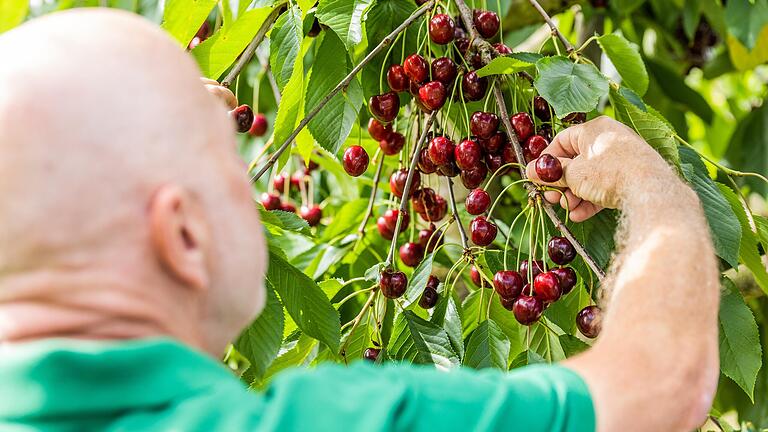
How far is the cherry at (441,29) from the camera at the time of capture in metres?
1.50

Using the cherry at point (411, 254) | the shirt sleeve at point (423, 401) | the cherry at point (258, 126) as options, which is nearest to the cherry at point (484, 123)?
Result: the cherry at point (411, 254)

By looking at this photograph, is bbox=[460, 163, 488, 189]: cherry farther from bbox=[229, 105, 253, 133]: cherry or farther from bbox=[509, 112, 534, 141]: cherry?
bbox=[229, 105, 253, 133]: cherry

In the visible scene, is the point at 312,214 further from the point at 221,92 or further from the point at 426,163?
the point at 221,92

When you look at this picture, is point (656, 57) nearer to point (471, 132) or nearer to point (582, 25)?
point (582, 25)

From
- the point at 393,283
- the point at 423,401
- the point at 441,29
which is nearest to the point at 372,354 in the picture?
the point at 393,283

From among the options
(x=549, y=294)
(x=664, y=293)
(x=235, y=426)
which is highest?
(x=235, y=426)

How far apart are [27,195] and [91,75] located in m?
0.11

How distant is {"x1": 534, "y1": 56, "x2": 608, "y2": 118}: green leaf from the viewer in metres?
1.30

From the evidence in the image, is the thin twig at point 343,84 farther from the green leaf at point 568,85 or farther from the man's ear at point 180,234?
the man's ear at point 180,234

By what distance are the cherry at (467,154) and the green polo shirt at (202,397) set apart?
0.67m

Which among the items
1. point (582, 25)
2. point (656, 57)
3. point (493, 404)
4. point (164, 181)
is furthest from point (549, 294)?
point (656, 57)

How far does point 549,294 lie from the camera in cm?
139

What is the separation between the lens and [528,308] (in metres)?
1.39

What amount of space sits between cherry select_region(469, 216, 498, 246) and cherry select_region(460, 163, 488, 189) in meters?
0.06
